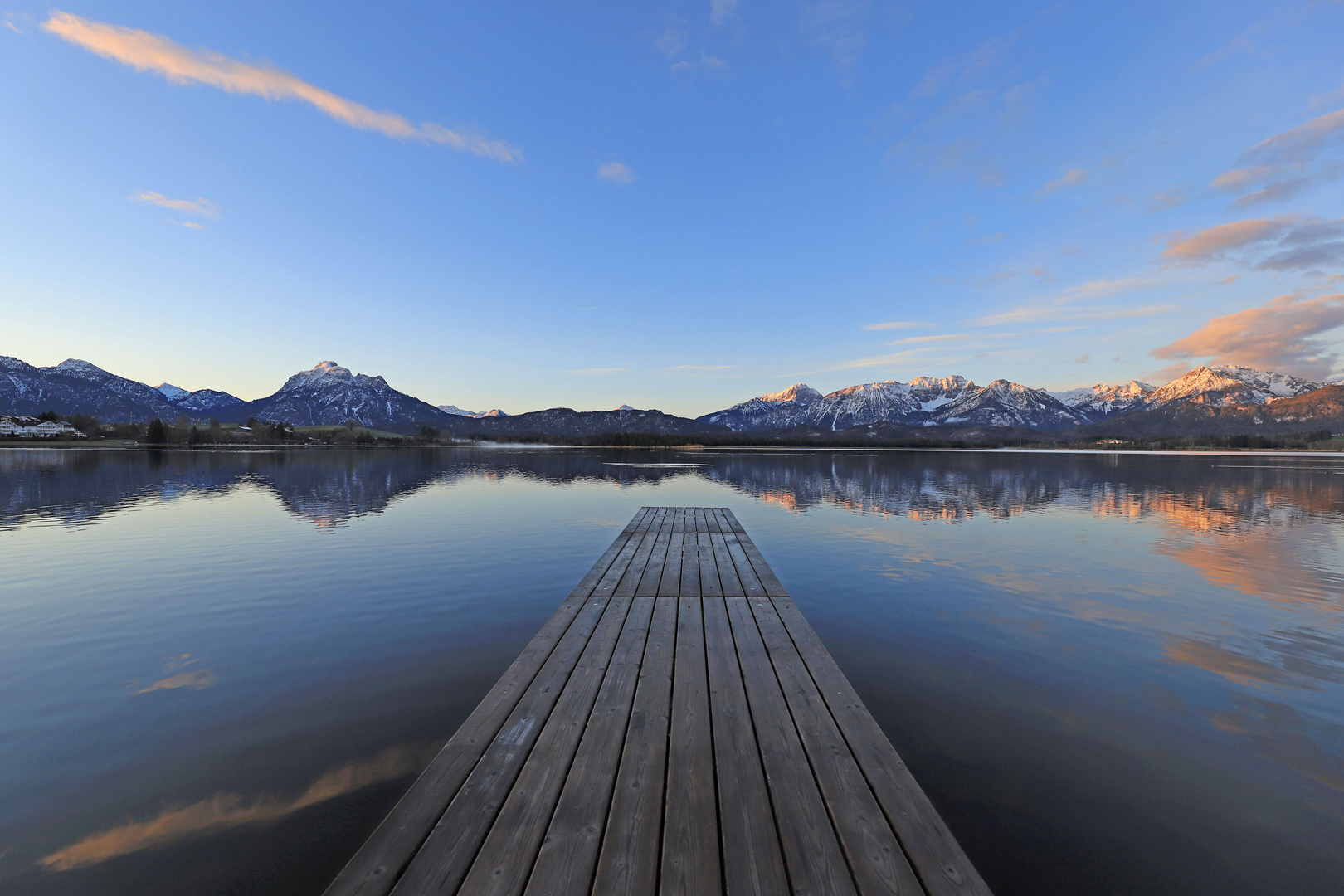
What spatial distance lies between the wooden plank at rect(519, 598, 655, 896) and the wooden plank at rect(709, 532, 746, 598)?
447 cm

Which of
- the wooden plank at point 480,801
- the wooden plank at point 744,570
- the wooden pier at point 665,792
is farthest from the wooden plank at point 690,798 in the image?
the wooden plank at point 744,570

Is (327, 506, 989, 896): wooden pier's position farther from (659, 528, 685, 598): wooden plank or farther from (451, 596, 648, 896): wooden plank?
(659, 528, 685, 598): wooden plank

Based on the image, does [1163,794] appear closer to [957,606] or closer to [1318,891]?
[1318,891]

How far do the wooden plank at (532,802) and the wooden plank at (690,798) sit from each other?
951 mm

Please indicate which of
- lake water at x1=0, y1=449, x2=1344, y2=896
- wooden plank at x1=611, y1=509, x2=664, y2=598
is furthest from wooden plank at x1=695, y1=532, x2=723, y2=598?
lake water at x1=0, y1=449, x2=1344, y2=896

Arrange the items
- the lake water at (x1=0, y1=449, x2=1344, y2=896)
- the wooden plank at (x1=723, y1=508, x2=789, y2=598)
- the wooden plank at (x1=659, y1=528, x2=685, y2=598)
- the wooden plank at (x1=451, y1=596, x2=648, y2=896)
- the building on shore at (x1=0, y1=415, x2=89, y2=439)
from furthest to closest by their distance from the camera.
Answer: the building on shore at (x1=0, y1=415, x2=89, y2=439)
the wooden plank at (x1=659, y1=528, x2=685, y2=598)
the wooden plank at (x1=723, y1=508, x2=789, y2=598)
the lake water at (x1=0, y1=449, x2=1344, y2=896)
the wooden plank at (x1=451, y1=596, x2=648, y2=896)

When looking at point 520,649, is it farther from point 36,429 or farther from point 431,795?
point 36,429

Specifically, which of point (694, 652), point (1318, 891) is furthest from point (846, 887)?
point (1318, 891)

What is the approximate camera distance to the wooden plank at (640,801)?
3.59 meters

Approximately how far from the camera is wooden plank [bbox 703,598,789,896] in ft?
11.9

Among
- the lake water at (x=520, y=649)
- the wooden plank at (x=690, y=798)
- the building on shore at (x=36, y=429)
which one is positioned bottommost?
the lake water at (x=520, y=649)

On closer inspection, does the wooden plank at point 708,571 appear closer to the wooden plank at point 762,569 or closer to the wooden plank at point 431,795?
the wooden plank at point 762,569

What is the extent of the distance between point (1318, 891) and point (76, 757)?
531 inches

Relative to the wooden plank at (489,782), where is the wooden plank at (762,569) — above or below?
below
